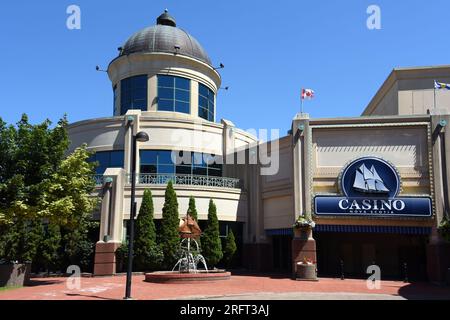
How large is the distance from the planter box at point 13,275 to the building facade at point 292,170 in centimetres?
546

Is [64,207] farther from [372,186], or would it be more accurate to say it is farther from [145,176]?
[372,186]

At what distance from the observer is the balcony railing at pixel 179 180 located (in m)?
28.8

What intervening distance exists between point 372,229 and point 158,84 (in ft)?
61.1

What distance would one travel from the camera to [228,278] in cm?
2347

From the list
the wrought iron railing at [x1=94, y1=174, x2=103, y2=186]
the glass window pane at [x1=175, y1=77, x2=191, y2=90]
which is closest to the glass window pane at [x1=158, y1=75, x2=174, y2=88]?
the glass window pane at [x1=175, y1=77, x2=191, y2=90]

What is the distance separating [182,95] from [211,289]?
19.0 m

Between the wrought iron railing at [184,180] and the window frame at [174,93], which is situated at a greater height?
the window frame at [174,93]

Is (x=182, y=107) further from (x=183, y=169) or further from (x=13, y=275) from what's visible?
(x=13, y=275)

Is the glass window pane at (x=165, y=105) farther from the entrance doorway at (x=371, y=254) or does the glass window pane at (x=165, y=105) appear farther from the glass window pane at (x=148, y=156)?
the entrance doorway at (x=371, y=254)

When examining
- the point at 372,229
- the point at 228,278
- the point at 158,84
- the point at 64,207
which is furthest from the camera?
the point at 158,84

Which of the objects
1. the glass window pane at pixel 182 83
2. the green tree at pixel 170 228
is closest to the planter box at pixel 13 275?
the green tree at pixel 170 228

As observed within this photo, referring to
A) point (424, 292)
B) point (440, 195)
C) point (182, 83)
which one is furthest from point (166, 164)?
point (424, 292)

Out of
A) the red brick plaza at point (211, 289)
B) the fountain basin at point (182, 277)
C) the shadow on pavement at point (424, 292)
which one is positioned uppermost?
the fountain basin at point (182, 277)
